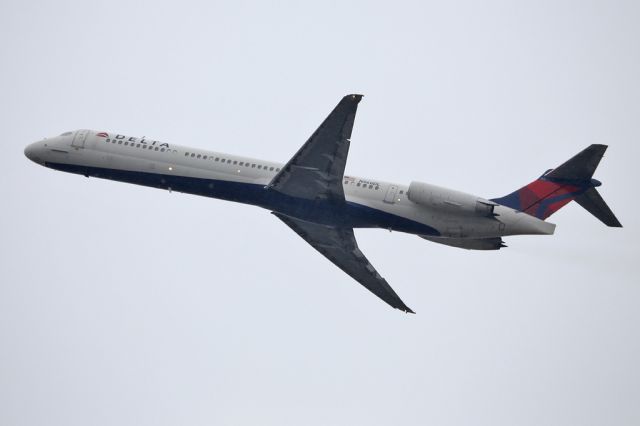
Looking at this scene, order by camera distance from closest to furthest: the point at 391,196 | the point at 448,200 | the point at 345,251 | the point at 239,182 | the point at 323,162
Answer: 1. the point at 323,162
2. the point at 448,200
3. the point at 391,196
4. the point at 239,182
5. the point at 345,251

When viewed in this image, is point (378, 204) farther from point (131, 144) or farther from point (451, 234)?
point (131, 144)

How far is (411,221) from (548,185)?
5889 mm

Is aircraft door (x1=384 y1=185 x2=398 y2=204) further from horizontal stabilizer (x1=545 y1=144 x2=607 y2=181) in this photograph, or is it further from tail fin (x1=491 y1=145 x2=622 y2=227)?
horizontal stabilizer (x1=545 y1=144 x2=607 y2=181)

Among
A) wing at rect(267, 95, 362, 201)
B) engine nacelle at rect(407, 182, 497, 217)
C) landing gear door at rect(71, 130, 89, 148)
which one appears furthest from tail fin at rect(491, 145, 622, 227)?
landing gear door at rect(71, 130, 89, 148)

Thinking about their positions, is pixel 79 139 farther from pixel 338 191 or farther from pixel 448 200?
pixel 448 200

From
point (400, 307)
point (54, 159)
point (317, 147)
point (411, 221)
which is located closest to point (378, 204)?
point (411, 221)

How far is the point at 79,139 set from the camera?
42.0 metres

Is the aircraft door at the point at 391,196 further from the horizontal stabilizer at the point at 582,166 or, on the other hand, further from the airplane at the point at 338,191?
the horizontal stabilizer at the point at 582,166

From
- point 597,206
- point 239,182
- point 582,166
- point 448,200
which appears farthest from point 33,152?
point 597,206

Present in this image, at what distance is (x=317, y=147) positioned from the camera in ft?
113

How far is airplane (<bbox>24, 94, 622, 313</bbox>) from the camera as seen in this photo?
34.7m

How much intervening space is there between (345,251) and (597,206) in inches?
459

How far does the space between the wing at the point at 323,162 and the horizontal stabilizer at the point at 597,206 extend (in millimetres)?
9821

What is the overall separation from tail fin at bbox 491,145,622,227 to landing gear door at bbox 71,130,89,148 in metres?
19.9
